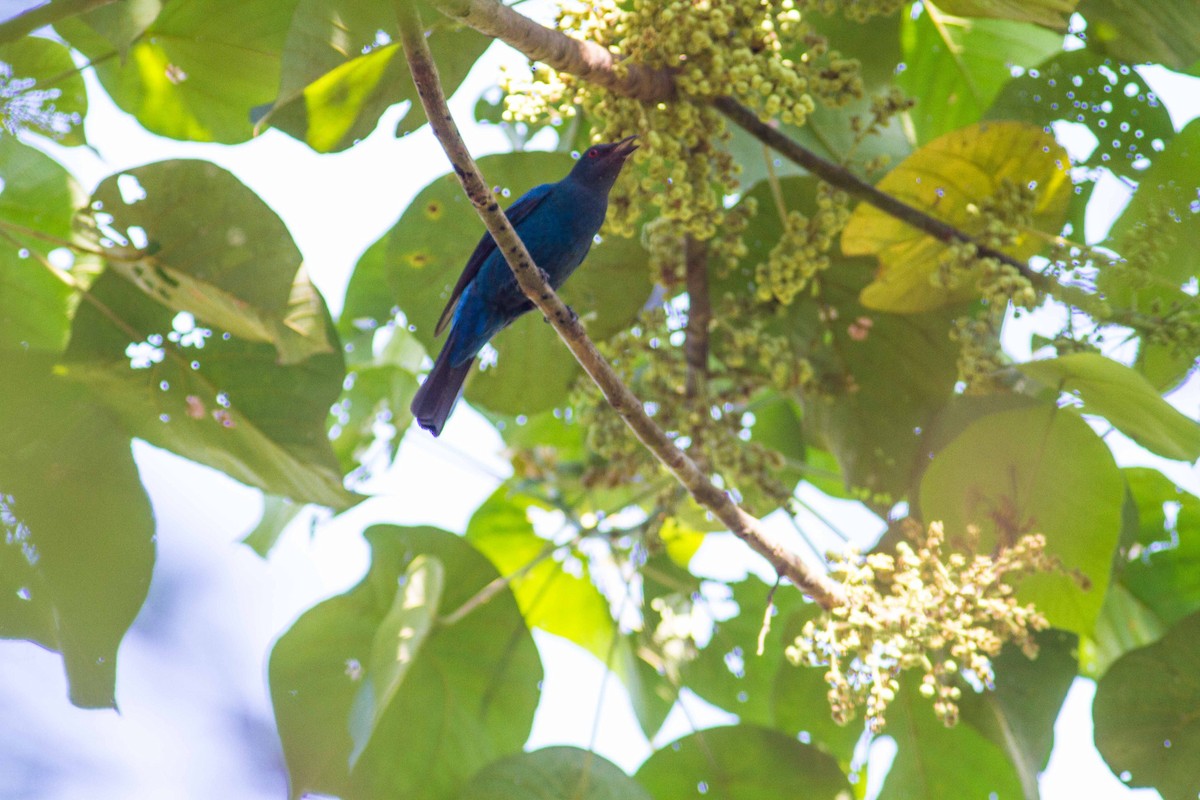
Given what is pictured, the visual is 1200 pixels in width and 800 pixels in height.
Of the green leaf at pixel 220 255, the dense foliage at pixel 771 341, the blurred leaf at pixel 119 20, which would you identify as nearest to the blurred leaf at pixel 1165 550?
the dense foliage at pixel 771 341

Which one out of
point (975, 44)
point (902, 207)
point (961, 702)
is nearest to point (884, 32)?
point (975, 44)

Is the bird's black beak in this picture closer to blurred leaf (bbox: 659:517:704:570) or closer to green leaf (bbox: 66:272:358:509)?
green leaf (bbox: 66:272:358:509)

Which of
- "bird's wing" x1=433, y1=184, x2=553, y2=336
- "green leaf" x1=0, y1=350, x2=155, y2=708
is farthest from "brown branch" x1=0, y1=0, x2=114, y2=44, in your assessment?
"bird's wing" x1=433, y1=184, x2=553, y2=336

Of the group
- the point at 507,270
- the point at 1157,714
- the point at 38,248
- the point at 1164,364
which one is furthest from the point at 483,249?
the point at 1157,714

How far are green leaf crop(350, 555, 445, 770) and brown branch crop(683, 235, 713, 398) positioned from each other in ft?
3.34

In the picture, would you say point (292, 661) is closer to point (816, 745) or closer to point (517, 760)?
point (517, 760)

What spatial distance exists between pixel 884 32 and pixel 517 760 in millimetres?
2700

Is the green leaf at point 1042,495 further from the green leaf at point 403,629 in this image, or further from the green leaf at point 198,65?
the green leaf at point 198,65

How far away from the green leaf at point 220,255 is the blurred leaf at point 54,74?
0.24 meters

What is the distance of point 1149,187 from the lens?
271 centimetres

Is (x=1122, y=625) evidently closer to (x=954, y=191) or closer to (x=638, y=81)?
(x=954, y=191)

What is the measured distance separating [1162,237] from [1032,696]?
1.45 m

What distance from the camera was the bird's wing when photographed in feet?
9.62

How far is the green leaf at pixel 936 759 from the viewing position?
3172mm
